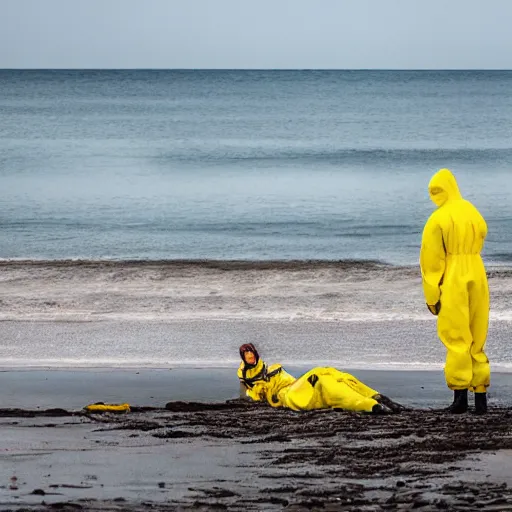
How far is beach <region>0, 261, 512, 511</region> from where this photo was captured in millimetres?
5465

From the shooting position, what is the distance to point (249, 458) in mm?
6008

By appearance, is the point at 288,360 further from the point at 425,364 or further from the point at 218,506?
the point at 218,506

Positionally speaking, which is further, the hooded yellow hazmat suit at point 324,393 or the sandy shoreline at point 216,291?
the sandy shoreline at point 216,291

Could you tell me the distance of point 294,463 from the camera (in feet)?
19.3

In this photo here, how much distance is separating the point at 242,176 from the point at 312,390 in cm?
2927

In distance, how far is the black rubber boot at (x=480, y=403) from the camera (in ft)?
23.8

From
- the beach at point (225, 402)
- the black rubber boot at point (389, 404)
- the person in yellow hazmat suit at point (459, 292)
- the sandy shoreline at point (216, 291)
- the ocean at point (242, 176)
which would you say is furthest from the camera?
the ocean at point (242, 176)

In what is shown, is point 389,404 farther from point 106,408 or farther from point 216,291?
point 216,291

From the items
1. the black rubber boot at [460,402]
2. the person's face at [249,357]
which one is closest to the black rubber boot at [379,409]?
the black rubber boot at [460,402]

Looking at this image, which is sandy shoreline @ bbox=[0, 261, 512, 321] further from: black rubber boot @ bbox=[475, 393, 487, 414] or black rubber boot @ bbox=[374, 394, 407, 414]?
black rubber boot @ bbox=[374, 394, 407, 414]

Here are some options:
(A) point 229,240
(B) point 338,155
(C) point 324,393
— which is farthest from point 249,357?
(B) point 338,155

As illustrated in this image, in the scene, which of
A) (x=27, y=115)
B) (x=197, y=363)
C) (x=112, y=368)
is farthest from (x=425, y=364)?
(x=27, y=115)

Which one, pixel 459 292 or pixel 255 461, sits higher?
pixel 459 292

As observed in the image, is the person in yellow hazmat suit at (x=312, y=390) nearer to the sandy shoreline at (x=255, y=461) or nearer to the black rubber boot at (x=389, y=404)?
the black rubber boot at (x=389, y=404)
